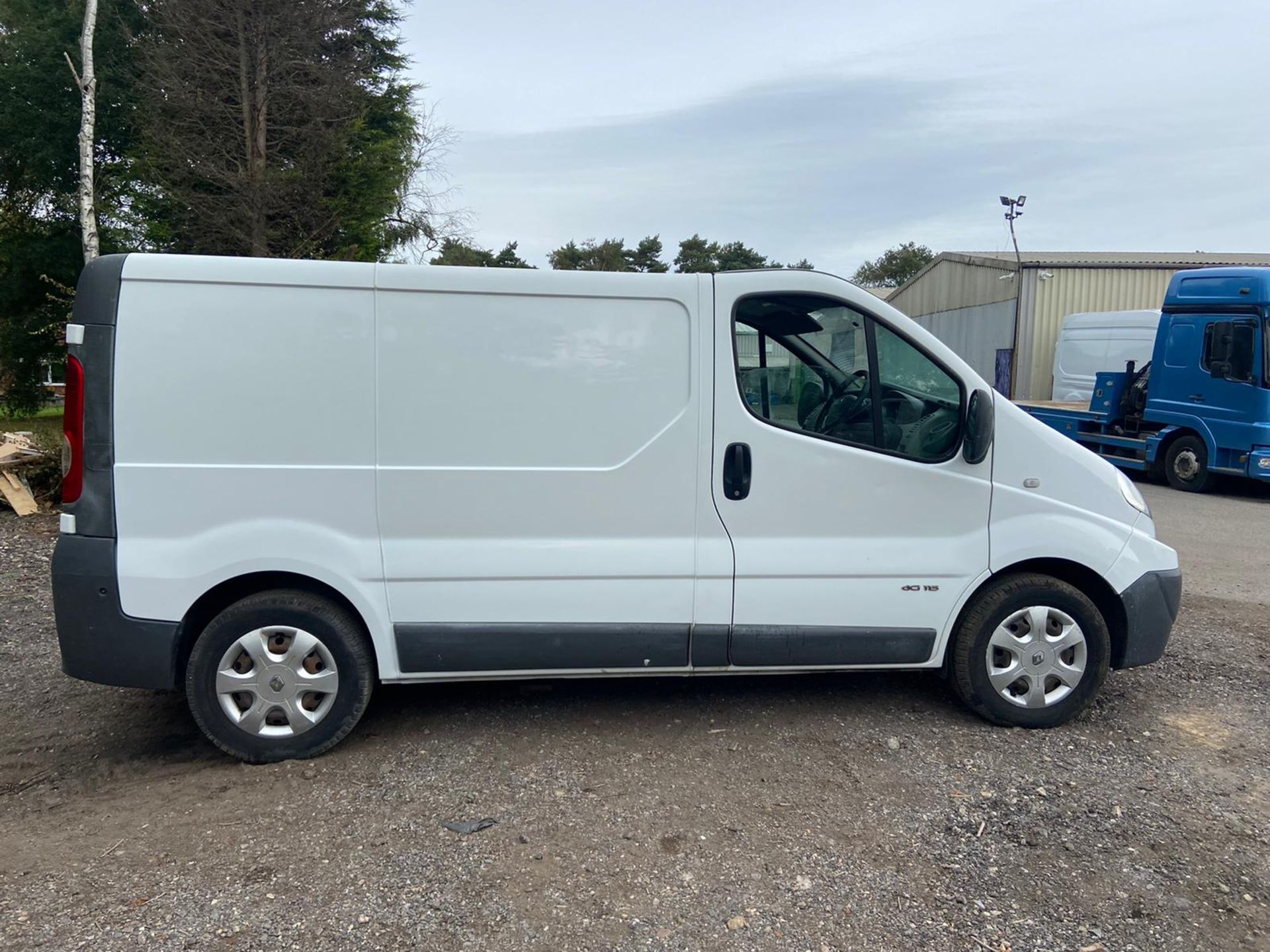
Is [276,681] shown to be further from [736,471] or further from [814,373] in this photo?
[814,373]

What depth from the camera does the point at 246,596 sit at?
365 centimetres

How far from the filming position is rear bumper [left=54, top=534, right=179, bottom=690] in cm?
347

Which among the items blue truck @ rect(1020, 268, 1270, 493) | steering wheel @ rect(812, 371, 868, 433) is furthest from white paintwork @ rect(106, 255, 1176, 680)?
blue truck @ rect(1020, 268, 1270, 493)

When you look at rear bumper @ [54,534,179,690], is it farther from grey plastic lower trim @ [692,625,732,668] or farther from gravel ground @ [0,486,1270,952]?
grey plastic lower trim @ [692,625,732,668]

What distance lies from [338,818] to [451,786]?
444mm

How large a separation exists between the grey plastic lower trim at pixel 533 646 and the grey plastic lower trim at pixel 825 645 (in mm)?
280

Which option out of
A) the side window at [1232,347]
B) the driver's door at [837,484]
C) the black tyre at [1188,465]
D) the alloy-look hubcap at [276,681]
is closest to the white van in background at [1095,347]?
the black tyre at [1188,465]

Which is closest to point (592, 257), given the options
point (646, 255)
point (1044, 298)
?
point (646, 255)

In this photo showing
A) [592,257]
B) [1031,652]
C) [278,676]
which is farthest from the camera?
[592,257]

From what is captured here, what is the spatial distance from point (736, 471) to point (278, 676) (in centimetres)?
211

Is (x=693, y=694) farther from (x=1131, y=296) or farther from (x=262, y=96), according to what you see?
(x=1131, y=296)

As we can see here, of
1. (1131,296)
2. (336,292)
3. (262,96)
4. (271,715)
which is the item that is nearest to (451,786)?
(271,715)

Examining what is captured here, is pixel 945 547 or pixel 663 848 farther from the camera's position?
pixel 945 547

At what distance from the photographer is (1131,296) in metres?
22.8
